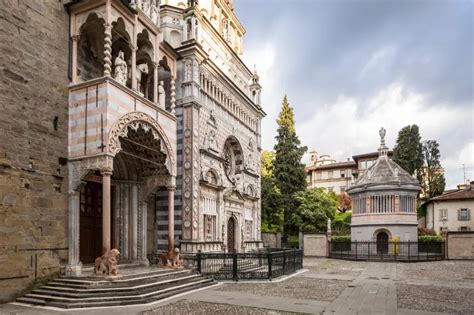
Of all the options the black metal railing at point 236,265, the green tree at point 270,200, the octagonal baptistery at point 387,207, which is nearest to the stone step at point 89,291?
the black metal railing at point 236,265

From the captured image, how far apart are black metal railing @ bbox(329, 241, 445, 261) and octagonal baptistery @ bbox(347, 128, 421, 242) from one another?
984 mm

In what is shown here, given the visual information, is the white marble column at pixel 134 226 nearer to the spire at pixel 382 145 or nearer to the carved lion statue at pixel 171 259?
the carved lion statue at pixel 171 259

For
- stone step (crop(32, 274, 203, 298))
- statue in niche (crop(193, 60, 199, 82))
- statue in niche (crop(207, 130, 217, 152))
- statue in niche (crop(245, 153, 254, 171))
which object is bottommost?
stone step (crop(32, 274, 203, 298))

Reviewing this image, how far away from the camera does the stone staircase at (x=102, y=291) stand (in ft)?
35.1

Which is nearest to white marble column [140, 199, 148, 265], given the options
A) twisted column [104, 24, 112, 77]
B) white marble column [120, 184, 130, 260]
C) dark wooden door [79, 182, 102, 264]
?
white marble column [120, 184, 130, 260]

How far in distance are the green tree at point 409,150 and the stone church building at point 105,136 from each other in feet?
118

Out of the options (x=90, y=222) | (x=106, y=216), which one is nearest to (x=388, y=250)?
(x=90, y=222)

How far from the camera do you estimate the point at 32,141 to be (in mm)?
11938

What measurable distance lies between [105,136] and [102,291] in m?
4.74

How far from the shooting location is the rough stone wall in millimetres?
11055

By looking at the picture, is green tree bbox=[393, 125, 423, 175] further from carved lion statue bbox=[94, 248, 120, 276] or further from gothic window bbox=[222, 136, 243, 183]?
carved lion statue bbox=[94, 248, 120, 276]

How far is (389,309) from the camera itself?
10.4 metres

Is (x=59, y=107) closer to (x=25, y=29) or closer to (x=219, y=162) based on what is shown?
(x=25, y=29)

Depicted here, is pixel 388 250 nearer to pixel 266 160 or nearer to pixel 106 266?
pixel 266 160
